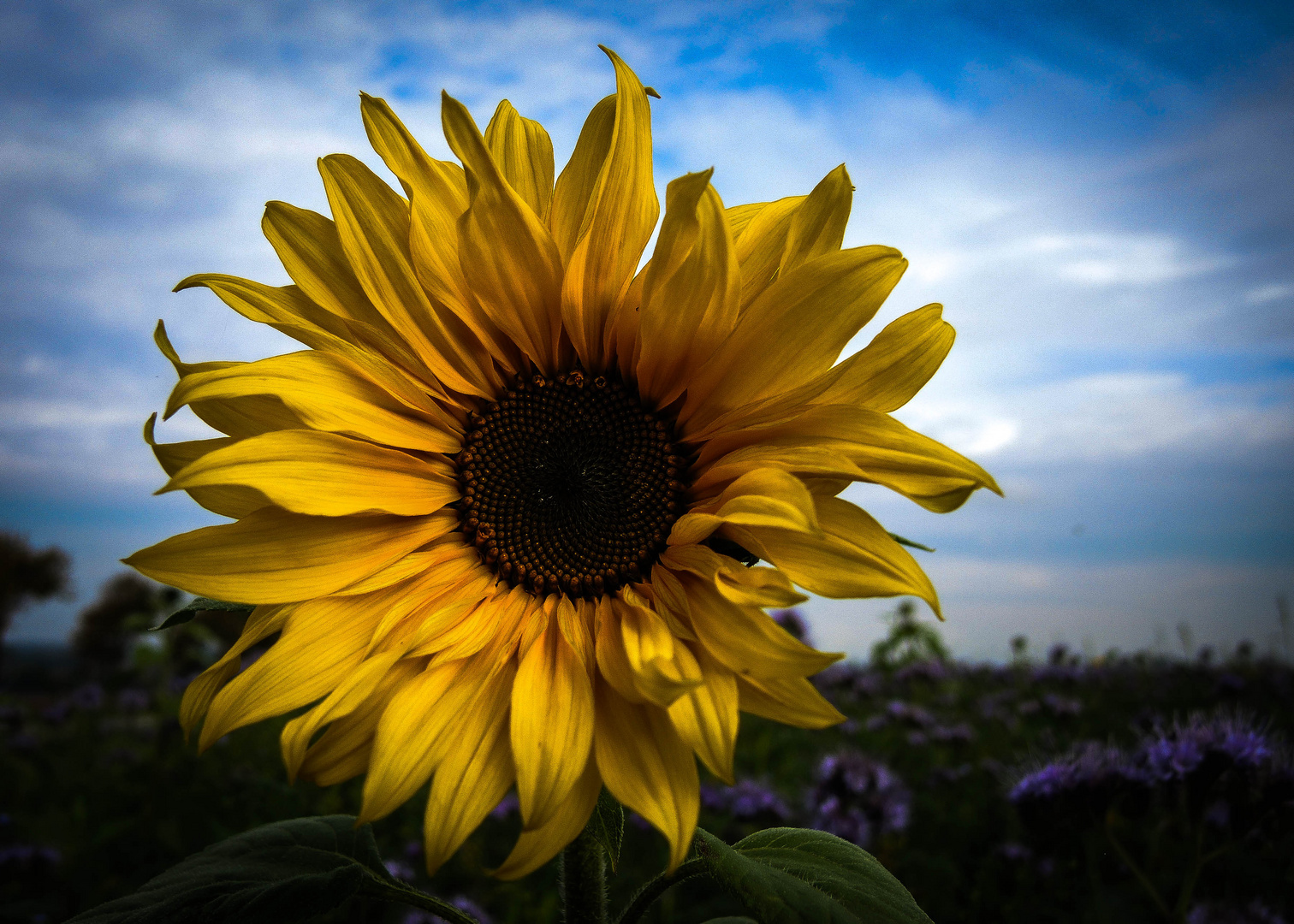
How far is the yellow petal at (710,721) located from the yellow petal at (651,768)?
0.06 m

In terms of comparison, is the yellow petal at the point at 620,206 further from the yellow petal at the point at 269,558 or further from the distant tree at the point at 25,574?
the distant tree at the point at 25,574

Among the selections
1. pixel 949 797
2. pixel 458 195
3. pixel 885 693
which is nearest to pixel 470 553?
pixel 458 195

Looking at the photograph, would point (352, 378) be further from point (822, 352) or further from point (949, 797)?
point (949, 797)

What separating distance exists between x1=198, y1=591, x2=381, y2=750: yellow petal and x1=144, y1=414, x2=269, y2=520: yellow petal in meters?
0.22

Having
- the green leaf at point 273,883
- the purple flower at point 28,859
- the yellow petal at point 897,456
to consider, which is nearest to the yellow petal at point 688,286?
the yellow petal at point 897,456

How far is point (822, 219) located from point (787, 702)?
867mm

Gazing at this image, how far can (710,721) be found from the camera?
1.19 metres

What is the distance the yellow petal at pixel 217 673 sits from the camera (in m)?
1.40

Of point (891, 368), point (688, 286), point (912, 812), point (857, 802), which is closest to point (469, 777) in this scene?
point (688, 286)

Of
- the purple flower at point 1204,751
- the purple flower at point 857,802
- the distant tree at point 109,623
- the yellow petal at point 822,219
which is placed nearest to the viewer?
the yellow petal at point 822,219

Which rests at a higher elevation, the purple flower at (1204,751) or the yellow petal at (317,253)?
the yellow petal at (317,253)

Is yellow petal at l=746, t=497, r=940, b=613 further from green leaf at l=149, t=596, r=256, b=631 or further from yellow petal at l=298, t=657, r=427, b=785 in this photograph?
green leaf at l=149, t=596, r=256, b=631

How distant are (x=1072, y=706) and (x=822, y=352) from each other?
16.4ft

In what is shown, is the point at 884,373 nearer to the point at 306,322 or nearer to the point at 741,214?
the point at 741,214
